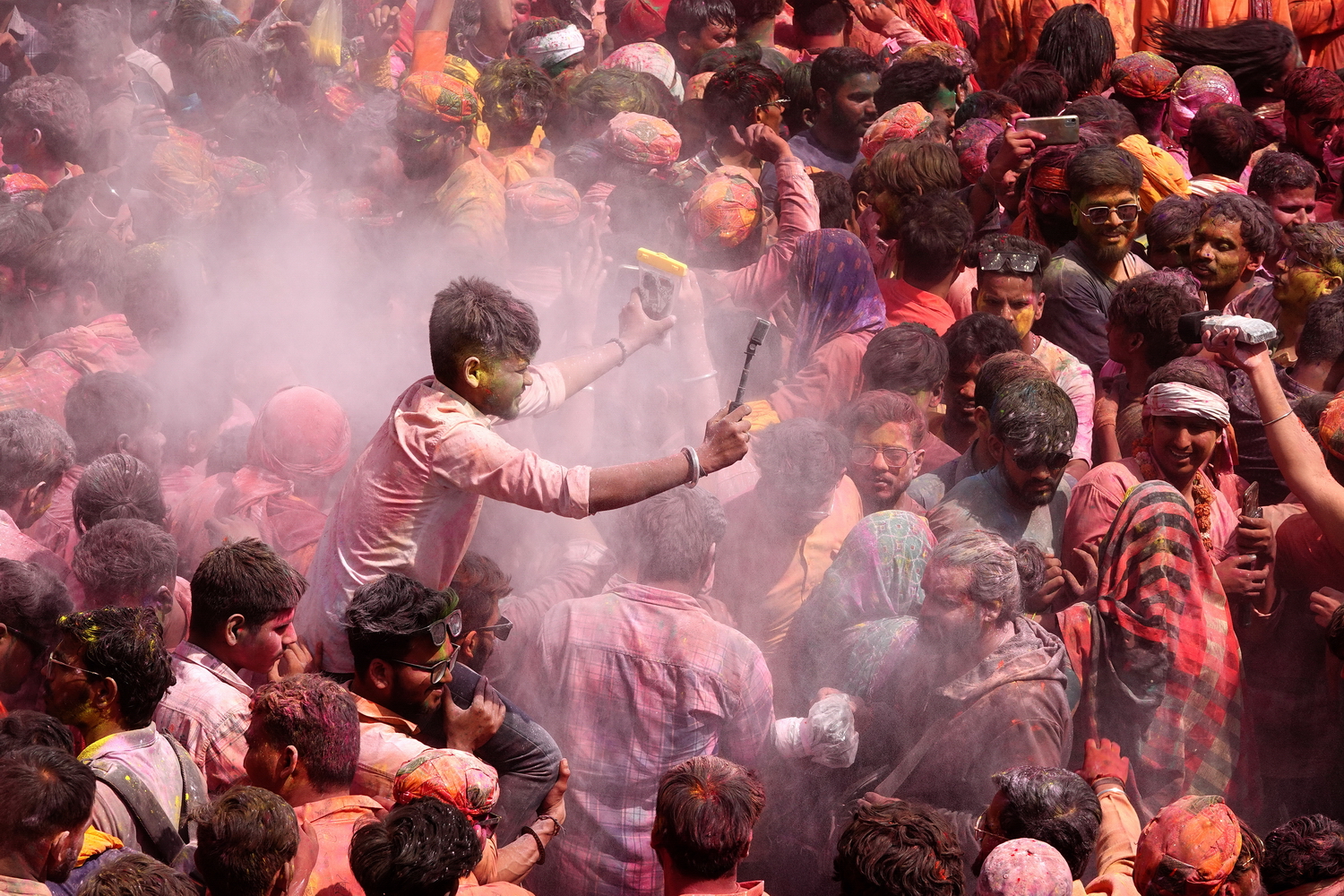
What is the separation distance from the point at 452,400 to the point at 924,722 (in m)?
1.55

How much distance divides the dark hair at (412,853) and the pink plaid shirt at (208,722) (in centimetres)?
77

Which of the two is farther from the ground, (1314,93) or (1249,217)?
(1249,217)

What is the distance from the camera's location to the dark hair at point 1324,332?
501cm

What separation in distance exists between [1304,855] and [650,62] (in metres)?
5.35

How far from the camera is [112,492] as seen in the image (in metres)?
4.28

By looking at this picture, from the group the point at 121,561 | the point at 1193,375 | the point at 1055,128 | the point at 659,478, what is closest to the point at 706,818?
the point at 659,478

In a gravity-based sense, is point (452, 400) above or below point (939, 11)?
above

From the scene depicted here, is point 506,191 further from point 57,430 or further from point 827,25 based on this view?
point 827,25

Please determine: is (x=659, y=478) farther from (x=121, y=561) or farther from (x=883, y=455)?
(x=121, y=561)

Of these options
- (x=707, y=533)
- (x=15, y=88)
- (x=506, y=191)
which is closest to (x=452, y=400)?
Answer: (x=707, y=533)

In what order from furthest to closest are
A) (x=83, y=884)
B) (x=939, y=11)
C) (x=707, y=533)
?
1. (x=939, y=11)
2. (x=707, y=533)
3. (x=83, y=884)

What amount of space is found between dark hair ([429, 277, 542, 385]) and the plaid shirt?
0.76 meters

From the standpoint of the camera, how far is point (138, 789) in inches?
116

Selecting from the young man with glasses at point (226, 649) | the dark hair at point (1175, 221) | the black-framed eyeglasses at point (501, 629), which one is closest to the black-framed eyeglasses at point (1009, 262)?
the dark hair at point (1175, 221)
